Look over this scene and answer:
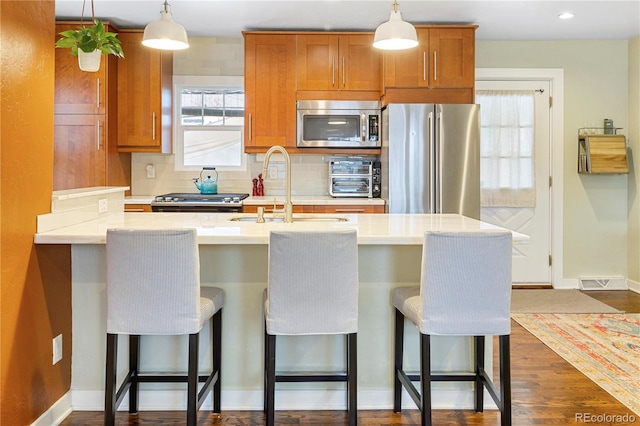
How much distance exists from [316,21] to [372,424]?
10.8 ft

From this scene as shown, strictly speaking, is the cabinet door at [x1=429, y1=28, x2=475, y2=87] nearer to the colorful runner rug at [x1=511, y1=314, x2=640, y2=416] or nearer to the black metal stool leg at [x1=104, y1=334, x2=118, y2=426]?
the colorful runner rug at [x1=511, y1=314, x2=640, y2=416]

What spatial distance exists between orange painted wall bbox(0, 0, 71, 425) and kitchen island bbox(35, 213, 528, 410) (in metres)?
0.13

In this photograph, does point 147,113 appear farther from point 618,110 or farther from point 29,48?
point 618,110

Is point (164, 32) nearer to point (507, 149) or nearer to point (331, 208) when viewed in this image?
point (331, 208)

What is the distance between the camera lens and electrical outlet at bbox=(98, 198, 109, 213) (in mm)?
2825

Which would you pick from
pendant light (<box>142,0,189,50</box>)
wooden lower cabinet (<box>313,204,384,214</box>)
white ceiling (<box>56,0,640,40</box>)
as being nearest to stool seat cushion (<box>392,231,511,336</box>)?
pendant light (<box>142,0,189,50</box>)

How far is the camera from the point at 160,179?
17.1 ft

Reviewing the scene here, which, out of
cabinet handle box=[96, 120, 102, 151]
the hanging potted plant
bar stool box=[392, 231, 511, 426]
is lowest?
bar stool box=[392, 231, 511, 426]

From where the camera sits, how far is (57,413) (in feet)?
7.96

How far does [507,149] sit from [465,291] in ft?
11.8

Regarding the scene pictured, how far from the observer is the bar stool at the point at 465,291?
2.07 m

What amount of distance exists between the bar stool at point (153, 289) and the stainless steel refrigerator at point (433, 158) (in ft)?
8.54

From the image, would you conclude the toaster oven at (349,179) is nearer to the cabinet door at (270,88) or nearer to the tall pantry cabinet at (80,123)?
the cabinet door at (270,88)

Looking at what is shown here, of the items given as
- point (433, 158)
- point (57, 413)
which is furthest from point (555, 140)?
point (57, 413)
